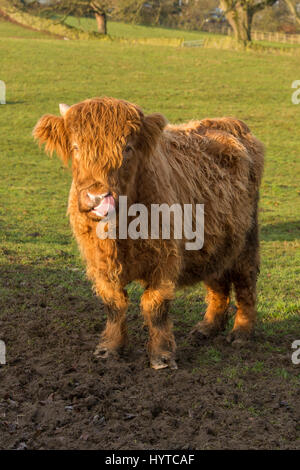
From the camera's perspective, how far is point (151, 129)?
4.20 metres

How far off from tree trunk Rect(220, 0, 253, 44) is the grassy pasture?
228 centimetres

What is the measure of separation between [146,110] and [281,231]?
41.4 feet

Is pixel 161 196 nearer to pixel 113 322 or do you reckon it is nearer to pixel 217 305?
pixel 113 322

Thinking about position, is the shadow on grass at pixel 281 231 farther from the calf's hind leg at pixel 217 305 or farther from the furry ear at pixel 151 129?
the furry ear at pixel 151 129

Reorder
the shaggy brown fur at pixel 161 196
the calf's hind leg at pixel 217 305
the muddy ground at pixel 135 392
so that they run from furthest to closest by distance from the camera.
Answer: the calf's hind leg at pixel 217 305 → the shaggy brown fur at pixel 161 196 → the muddy ground at pixel 135 392

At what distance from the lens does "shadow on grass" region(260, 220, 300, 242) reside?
10344mm

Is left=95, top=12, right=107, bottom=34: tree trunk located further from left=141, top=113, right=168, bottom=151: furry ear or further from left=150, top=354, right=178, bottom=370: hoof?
left=150, top=354, right=178, bottom=370: hoof

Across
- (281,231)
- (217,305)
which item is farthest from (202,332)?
(281,231)

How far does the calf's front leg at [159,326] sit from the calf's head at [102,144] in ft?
2.61

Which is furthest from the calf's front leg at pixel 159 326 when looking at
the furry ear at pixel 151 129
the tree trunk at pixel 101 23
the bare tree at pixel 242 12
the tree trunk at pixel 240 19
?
the tree trunk at pixel 101 23

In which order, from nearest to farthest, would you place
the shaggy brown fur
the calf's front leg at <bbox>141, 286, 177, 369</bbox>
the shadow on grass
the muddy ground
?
the muddy ground
the shaggy brown fur
the calf's front leg at <bbox>141, 286, 177, 369</bbox>
the shadow on grass

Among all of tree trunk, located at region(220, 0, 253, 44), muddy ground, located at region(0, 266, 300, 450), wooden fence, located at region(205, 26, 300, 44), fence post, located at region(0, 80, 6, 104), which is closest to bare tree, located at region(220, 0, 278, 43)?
tree trunk, located at region(220, 0, 253, 44)

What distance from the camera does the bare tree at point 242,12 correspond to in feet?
105
